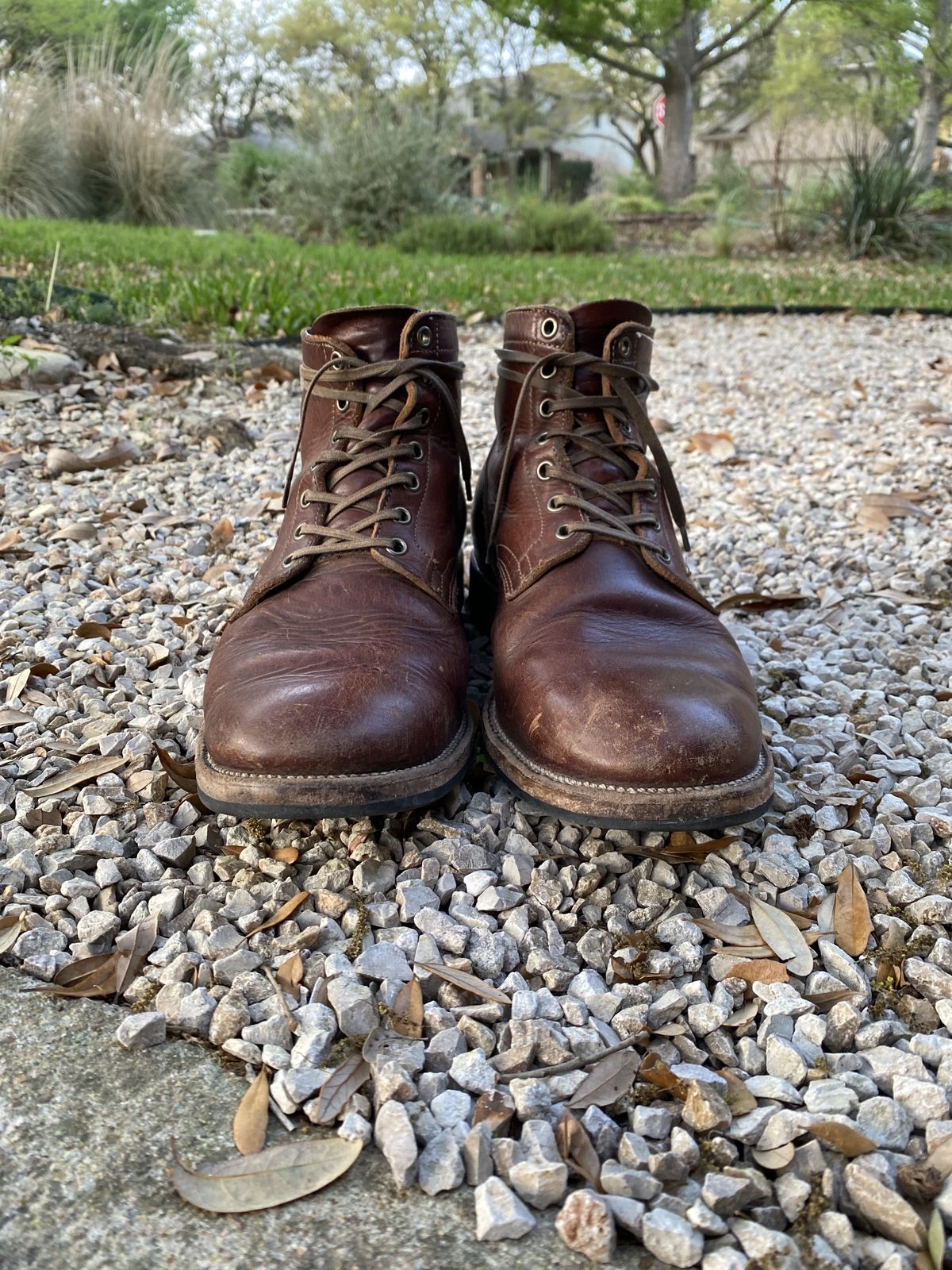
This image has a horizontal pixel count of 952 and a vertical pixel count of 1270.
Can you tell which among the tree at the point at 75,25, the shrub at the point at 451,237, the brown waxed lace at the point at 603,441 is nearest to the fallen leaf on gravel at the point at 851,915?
the brown waxed lace at the point at 603,441

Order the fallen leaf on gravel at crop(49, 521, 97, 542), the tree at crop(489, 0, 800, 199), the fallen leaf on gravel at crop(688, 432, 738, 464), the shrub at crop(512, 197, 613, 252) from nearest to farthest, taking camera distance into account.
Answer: the fallen leaf on gravel at crop(49, 521, 97, 542) < the fallen leaf on gravel at crop(688, 432, 738, 464) < the shrub at crop(512, 197, 613, 252) < the tree at crop(489, 0, 800, 199)

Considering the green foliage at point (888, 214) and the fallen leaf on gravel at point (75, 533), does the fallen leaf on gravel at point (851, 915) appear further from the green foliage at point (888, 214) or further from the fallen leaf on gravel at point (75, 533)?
the green foliage at point (888, 214)

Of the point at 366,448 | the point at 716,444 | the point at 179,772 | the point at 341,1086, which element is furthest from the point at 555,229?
the point at 341,1086

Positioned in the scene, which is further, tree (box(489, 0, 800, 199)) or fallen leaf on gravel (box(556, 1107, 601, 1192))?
tree (box(489, 0, 800, 199))

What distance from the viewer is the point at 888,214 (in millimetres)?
8977

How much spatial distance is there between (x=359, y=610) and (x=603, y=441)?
503 mm

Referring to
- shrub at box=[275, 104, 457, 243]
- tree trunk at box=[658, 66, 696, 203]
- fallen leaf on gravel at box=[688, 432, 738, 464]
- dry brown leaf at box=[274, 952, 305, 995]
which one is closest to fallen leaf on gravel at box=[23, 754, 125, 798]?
dry brown leaf at box=[274, 952, 305, 995]

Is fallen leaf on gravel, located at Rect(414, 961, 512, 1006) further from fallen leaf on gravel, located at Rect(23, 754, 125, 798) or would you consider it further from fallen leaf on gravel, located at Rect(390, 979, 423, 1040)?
fallen leaf on gravel, located at Rect(23, 754, 125, 798)

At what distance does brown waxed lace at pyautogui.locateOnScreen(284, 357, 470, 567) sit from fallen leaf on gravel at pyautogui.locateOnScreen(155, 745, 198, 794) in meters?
0.33

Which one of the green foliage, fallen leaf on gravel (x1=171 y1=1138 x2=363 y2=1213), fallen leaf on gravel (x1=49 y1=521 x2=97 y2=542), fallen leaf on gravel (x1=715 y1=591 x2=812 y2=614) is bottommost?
fallen leaf on gravel (x1=171 y1=1138 x2=363 y2=1213)

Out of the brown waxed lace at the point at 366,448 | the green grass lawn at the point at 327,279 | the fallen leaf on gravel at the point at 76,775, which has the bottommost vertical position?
the fallen leaf on gravel at the point at 76,775

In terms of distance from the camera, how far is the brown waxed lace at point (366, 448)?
56.3 inches

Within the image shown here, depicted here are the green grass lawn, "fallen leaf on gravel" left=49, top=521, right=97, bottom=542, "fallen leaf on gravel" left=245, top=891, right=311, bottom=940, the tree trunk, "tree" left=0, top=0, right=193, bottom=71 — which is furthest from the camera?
the tree trunk

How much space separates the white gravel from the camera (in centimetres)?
81
